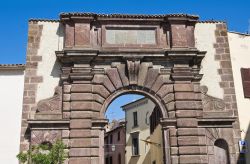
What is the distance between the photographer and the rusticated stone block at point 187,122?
516 inches

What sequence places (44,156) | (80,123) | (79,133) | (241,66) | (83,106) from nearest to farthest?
1. (44,156)
2. (79,133)
3. (80,123)
4. (83,106)
5. (241,66)

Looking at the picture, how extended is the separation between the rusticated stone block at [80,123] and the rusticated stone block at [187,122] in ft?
10.1

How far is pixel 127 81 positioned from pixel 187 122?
2.54 meters

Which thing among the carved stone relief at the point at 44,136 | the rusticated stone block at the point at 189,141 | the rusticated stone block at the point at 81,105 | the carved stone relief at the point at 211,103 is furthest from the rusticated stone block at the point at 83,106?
the carved stone relief at the point at 211,103

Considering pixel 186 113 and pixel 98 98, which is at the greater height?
pixel 98 98

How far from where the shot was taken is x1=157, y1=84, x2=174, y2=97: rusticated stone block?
1353cm

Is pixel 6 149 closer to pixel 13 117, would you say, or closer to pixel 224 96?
pixel 13 117

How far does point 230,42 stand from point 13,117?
339 inches

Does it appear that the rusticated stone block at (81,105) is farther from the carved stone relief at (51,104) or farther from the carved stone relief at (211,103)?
the carved stone relief at (211,103)

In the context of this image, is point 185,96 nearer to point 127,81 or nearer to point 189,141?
point 189,141

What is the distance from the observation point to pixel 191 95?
13.5m

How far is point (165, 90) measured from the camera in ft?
44.5

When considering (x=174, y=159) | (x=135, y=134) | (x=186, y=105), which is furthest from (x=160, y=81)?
(x=135, y=134)

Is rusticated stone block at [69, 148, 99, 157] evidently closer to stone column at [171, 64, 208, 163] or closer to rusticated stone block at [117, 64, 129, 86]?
rusticated stone block at [117, 64, 129, 86]
